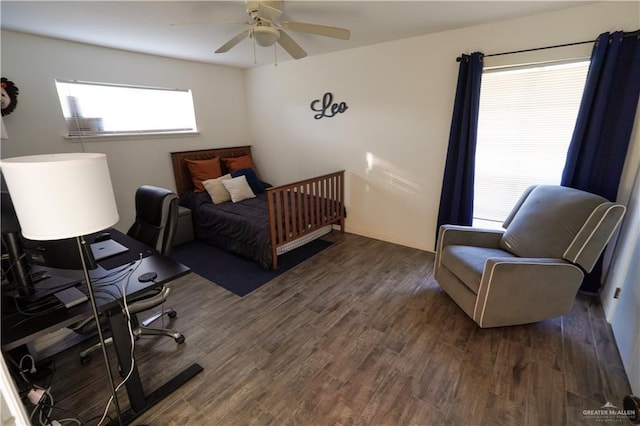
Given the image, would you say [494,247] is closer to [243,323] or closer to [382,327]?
A: [382,327]

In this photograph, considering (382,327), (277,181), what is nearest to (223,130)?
(277,181)

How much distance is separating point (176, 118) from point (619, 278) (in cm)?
502

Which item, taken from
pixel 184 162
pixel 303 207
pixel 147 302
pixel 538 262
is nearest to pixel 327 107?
pixel 303 207

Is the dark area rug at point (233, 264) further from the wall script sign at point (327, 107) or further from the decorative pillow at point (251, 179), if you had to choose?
Result: the wall script sign at point (327, 107)

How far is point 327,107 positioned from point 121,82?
8.22 ft

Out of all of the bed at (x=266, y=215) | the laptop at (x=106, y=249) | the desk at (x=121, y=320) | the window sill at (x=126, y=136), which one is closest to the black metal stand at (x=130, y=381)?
the desk at (x=121, y=320)

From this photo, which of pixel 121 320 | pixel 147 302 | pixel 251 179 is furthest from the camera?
pixel 251 179

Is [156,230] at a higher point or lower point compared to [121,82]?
lower

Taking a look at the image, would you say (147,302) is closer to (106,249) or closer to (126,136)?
(106,249)

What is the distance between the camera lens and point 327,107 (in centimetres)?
381

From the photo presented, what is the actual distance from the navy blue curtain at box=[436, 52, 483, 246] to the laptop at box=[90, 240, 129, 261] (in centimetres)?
293

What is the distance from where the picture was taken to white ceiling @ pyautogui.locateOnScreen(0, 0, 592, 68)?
2.11m

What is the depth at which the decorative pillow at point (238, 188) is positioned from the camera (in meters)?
3.84

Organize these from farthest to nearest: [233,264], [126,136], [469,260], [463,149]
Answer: [126,136] → [233,264] → [463,149] → [469,260]
